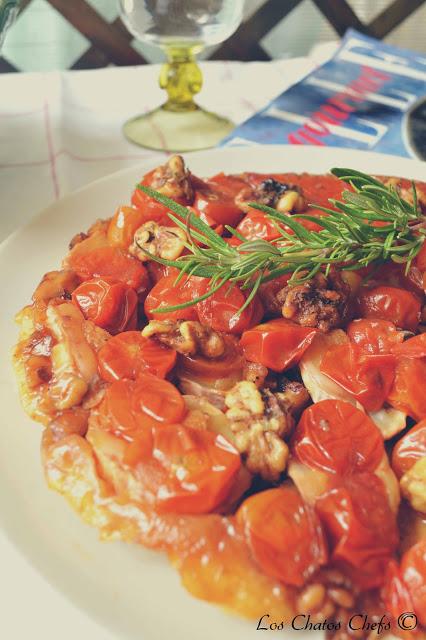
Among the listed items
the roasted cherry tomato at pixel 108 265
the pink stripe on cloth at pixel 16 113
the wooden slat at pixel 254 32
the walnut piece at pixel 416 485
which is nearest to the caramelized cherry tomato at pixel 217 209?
the roasted cherry tomato at pixel 108 265

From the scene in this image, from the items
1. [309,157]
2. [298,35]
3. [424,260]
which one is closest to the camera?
[424,260]

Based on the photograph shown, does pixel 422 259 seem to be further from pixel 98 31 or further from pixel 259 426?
pixel 98 31

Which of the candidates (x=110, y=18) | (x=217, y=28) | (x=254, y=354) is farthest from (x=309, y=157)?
(x=110, y=18)

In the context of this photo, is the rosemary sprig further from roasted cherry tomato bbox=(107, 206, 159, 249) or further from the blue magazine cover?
the blue magazine cover

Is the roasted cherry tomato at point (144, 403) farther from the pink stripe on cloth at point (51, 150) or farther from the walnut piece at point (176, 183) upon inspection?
the pink stripe on cloth at point (51, 150)

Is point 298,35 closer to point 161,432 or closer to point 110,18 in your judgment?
point 110,18

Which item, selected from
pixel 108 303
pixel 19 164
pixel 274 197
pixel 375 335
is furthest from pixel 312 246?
pixel 19 164
